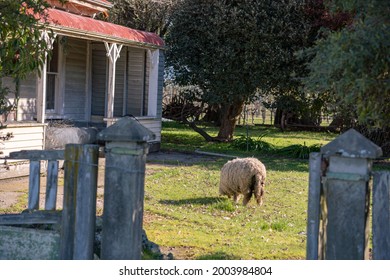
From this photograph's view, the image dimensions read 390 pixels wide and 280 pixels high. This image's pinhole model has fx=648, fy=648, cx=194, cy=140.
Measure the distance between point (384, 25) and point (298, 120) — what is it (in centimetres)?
3233

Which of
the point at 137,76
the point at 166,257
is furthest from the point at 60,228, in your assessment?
the point at 137,76

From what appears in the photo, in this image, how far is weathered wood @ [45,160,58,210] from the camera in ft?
20.9

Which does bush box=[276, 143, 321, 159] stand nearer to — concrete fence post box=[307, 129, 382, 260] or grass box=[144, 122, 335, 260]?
grass box=[144, 122, 335, 260]

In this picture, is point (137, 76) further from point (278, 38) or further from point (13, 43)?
point (13, 43)

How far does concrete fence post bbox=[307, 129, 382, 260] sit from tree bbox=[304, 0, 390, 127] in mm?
600

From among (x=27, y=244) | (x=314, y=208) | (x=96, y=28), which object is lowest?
(x=27, y=244)

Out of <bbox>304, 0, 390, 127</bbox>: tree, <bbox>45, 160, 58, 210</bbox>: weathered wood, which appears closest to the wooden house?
<bbox>45, 160, 58, 210</bbox>: weathered wood

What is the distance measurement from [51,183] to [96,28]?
37.5ft

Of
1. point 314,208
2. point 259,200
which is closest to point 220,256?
point 314,208

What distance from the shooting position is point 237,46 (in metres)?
23.0

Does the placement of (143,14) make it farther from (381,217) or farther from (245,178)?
(381,217)

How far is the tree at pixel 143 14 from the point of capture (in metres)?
26.5

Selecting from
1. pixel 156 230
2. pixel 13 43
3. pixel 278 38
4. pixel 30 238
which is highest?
pixel 278 38

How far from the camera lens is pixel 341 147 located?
5488 millimetres
